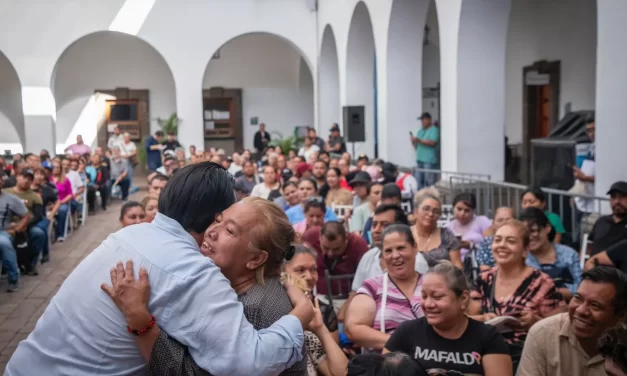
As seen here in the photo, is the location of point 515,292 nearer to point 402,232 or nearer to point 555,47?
point 402,232

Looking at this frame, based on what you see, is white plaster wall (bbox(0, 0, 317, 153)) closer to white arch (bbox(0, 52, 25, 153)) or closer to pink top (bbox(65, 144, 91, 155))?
pink top (bbox(65, 144, 91, 155))

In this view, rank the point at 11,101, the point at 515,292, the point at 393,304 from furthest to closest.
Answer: the point at 11,101, the point at 515,292, the point at 393,304

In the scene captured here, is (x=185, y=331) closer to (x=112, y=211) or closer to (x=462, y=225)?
(x=462, y=225)

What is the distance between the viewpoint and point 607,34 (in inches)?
279

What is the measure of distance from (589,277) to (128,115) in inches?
902

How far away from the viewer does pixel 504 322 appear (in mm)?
4590

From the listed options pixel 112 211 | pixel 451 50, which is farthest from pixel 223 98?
pixel 451 50

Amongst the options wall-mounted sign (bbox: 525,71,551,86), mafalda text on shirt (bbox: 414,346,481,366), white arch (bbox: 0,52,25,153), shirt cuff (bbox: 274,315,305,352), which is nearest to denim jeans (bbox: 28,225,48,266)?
mafalda text on shirt (bbox: 414,346,481,366)

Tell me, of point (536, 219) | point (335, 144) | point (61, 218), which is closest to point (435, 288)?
point (536, 219)

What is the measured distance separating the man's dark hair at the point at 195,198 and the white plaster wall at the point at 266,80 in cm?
2362

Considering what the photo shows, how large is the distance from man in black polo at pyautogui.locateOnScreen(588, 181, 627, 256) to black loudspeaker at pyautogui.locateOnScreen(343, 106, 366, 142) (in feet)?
34.3

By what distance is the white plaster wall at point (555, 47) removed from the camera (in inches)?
550

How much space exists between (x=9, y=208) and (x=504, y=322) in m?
6.74

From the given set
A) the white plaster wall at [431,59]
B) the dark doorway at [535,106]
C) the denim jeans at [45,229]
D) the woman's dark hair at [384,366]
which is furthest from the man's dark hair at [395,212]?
the white plaster wall at [431,59]
